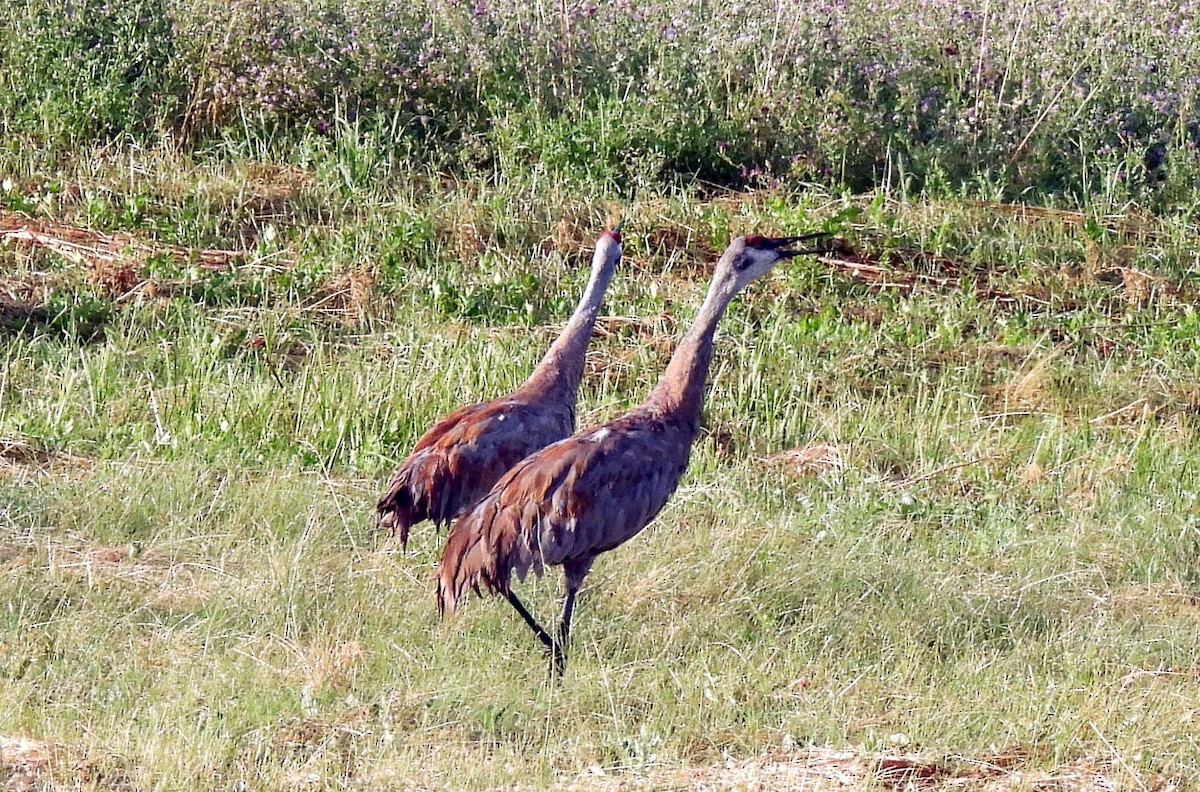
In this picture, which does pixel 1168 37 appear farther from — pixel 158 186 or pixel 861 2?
pixel 158 186

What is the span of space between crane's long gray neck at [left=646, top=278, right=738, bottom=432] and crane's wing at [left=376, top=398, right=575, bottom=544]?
1.80 ft

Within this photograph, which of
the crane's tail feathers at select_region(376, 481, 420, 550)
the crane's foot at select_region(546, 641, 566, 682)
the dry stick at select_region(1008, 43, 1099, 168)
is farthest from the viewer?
the dry stick at select_region(1008, 43, 1099, 168)

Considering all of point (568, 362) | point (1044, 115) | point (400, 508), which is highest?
point (1044, 115)

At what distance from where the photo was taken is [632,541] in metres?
6.14

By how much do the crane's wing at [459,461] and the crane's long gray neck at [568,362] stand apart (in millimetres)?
213

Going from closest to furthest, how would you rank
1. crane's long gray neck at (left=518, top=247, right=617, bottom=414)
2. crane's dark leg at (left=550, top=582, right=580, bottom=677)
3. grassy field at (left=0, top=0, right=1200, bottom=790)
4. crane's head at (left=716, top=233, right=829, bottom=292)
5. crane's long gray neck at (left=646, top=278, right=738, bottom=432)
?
grassy field at (left=0, top=0, right=1200, bottom=790), crane's dark leg at (left=550, top=582, right=580, bottom=677), crane's long gray neck at (left=646, top=278, right=738, bottom=432), crane's head at (left=716, top=233, right=829, bottom=292), crane's long gray neck at (left=518, top=247, right=617, bottom=414)

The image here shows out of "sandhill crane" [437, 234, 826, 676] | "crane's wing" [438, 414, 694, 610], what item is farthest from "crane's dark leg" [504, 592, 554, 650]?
"crane's wing" [438, 414, 694, 610]

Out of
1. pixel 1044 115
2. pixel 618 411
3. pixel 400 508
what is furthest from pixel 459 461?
pixel 1044 115

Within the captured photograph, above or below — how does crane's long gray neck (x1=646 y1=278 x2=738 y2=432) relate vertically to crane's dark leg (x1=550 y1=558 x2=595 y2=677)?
above

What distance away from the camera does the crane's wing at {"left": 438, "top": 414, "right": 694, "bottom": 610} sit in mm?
5035

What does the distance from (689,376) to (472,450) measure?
0.81 m

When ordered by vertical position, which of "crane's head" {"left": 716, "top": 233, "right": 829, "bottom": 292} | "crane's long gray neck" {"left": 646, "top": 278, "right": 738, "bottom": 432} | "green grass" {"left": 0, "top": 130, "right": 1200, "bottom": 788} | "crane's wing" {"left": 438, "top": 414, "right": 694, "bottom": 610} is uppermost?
"crane's head" {"left": 716, "top": 233, "right": 829, "bottom": 292}

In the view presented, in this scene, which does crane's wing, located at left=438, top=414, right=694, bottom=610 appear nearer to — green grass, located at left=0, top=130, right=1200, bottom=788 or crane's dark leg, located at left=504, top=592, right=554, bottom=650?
crane's dark leg, located at left=504, top=592, right=554, bottom=650

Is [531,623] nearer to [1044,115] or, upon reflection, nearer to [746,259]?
[746,259]
